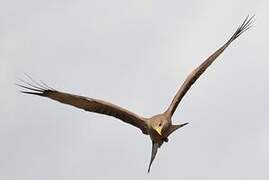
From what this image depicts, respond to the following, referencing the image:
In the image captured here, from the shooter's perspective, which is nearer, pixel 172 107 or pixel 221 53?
pixel 172 107

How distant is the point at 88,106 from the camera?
31.2 metres

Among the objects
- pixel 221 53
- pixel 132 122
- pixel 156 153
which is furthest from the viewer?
pixel 221 53

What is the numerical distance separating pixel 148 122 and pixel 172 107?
103 centimetres

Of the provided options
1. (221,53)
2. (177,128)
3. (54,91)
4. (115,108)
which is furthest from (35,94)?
(221,53)

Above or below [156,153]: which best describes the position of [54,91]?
above

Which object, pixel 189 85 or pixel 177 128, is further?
pixel 189 85

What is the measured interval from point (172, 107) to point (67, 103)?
3.44 metres

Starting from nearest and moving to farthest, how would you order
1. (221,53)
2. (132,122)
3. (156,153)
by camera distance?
(156,153)
(132,122)
(221,53)

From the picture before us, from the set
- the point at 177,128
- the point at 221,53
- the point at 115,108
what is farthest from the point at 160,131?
the point at 221,53

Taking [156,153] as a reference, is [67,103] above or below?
A: above

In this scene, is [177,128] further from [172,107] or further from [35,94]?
[35,94]

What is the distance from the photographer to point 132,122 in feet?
102

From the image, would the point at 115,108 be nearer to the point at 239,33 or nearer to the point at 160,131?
the point at 160,131

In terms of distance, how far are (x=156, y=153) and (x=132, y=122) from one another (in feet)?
7.26
